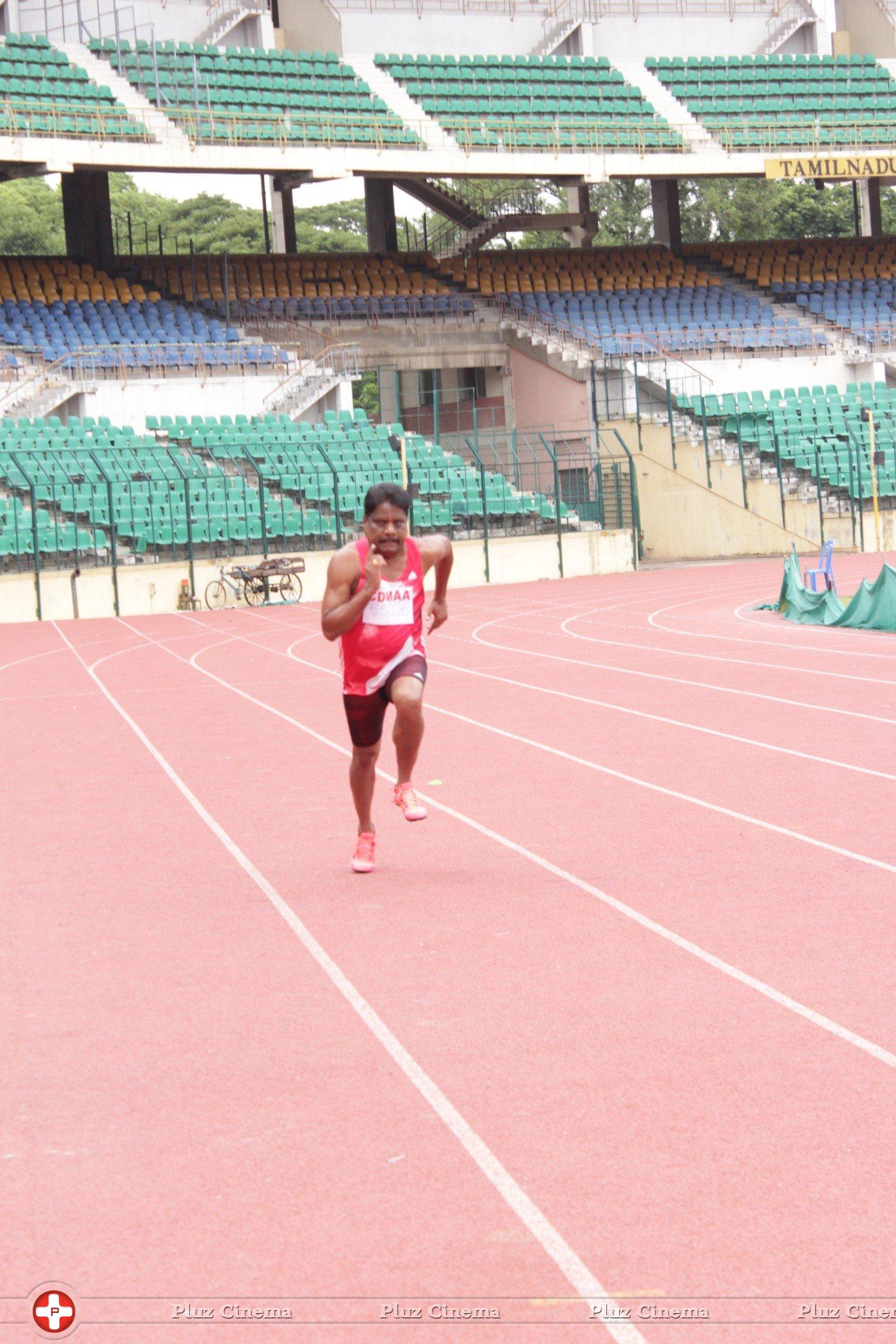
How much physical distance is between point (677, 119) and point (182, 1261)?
45392 mm

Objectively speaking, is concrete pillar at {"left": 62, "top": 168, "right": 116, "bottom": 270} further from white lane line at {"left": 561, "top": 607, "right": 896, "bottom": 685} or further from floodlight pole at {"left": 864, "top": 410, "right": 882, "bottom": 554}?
white lane line at {"left": 561, "top": 607, "right": 896, "bottom": 685}

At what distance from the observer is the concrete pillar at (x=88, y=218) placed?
4097 cm

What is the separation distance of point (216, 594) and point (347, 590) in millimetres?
23143

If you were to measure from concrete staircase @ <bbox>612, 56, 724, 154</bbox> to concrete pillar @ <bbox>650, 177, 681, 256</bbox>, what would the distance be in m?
2.86

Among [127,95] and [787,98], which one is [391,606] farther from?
[787,98]

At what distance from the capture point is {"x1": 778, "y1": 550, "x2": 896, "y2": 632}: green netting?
1852 centimetres

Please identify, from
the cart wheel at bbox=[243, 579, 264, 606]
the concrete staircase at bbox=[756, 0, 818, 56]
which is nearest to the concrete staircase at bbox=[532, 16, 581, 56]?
the concrete staircase at bbox=[756, 0, 818, 56]

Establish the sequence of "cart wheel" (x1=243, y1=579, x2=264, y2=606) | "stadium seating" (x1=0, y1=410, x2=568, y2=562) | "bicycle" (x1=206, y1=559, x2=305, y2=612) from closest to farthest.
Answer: "bicycle" (x1=206, y1=559, x2=305, y2=612)
"stadium seating" (x1=0, y1=410, x2=568, y2=562)
"cart wheel" (x1=243, y1=579, x2=264, y2=606)

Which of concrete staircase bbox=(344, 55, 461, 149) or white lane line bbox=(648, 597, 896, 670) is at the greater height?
concrete staircase bbox=(344, 55, 461, 149)

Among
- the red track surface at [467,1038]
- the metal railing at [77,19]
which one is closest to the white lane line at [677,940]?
the red track surface at [467,1038]

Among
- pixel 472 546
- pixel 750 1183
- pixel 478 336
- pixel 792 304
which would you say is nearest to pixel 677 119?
pixel 792 304

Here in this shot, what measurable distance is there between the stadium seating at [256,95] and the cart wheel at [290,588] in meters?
14.8

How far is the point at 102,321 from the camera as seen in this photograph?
124ft

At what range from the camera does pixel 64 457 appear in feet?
99.6
